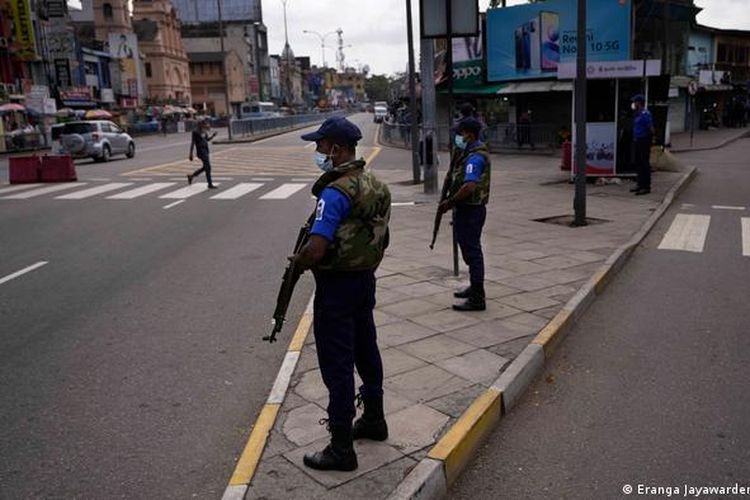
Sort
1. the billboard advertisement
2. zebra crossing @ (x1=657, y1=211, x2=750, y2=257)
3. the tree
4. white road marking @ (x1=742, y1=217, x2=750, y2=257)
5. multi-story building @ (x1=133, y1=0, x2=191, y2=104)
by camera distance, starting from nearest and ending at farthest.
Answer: white road marking @ (x1=742, y1=217, x2=750, y2=257) → zebra crossing @ (x1=657, y1=211, x2=750, y2=257) → the billboard advertisement → multi-story building @ (x1=133, y1=0, x2=191, y2=104) → the tree

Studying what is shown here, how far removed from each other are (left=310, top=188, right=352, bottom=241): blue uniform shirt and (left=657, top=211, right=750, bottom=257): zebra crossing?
7456mm

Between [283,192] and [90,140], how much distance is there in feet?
46.5

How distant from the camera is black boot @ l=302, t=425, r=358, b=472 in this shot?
370cm

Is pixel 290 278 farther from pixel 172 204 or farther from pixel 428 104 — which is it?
pixel 172 204

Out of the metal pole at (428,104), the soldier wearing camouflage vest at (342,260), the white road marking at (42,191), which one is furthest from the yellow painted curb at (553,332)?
the white road marking at (42,191)

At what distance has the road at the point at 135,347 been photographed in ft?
13.3

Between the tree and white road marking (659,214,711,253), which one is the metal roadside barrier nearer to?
white road marking (659,214,711,253)

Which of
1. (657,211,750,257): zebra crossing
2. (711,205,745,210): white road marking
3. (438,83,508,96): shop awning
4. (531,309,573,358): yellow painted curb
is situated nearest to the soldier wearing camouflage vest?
(531,309,573,358): yellow painted curb

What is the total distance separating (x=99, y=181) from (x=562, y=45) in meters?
16.9

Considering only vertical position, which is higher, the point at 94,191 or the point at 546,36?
the point at 546,36

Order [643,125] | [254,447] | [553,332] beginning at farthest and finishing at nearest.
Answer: [643,125] → [553,332] → [254,447]

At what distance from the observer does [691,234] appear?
10.7 m

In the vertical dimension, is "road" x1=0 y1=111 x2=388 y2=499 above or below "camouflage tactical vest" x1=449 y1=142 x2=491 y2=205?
below

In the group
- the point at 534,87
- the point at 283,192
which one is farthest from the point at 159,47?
the point at 283,192
